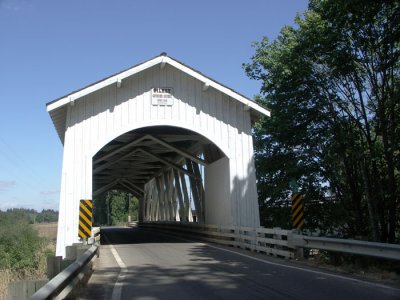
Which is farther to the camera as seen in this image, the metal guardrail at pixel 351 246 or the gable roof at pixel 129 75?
the gable roof at pixel 129 75

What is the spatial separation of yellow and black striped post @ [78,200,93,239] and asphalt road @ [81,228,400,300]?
158cm

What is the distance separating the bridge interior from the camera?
19.0 m

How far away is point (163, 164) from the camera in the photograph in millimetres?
27531

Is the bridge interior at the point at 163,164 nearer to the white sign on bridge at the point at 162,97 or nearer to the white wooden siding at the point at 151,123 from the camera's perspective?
the white wooden siding at the point at 151,123

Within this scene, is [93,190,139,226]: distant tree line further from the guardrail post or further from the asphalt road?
the asphalt road

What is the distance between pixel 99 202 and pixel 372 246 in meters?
82.6

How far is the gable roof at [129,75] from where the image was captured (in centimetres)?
1447

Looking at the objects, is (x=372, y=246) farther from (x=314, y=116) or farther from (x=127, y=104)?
(x=314, y=116)

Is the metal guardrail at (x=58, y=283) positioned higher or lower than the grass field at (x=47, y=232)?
lower

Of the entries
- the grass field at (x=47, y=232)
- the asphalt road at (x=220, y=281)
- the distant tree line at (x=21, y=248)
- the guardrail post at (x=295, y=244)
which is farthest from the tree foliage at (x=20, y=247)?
the guardrail post at (x=295, y=244)

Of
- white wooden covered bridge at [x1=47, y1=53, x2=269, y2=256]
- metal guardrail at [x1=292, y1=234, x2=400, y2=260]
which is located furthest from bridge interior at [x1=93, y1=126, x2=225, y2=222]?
metal guardrail at [x1=292, y1=234, x2=400, y2=260]

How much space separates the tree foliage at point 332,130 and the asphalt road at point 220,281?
8.29 metres

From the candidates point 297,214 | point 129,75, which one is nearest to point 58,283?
point 297,214

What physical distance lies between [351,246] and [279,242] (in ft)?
9.58
